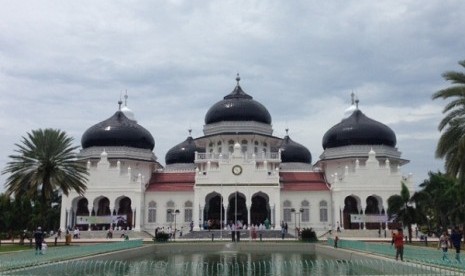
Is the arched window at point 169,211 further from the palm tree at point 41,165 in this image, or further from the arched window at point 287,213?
the palm tree at point 41,165

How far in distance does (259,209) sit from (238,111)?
1129 cm

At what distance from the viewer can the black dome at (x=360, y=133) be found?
56.9m

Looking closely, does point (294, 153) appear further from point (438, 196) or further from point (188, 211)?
point (438, 196)

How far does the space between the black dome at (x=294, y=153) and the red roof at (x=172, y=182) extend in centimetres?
1299

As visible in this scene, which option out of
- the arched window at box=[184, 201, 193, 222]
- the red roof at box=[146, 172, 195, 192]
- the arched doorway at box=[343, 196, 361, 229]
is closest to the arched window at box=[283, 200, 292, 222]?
the arched doorway at box=[343, 196, 361, 229]

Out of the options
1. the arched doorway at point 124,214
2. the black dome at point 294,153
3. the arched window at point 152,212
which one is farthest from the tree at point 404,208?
the arched doorway at point 124,214

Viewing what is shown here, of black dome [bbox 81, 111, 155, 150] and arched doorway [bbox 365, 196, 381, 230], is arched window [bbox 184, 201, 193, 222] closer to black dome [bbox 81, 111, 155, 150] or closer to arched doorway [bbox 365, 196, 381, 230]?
black dome [bbox 81, 111, 155, 150]

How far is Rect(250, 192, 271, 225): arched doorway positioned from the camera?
5438 cm

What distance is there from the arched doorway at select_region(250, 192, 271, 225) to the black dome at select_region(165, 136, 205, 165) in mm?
13436

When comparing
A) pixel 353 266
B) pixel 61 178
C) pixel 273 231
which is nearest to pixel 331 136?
pixel 273 231

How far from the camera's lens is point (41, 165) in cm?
3291

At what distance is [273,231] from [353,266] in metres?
27.0

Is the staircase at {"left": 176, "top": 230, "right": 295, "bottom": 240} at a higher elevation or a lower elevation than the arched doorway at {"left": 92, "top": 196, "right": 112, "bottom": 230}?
lower

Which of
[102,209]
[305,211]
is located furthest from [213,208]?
[102,209]
